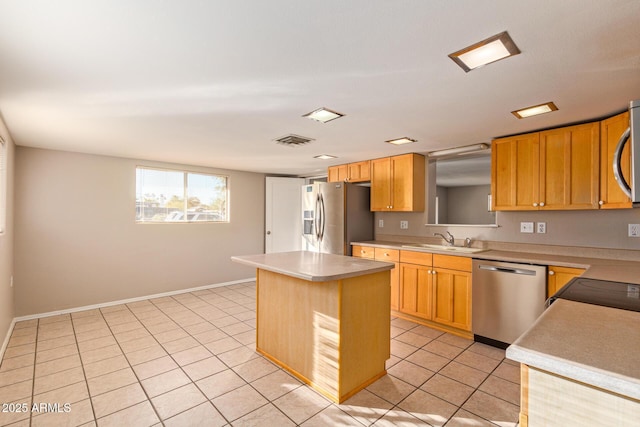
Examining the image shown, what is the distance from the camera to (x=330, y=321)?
2188mm

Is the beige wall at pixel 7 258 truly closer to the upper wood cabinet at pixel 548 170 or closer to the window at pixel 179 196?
the window at pixel 179 196

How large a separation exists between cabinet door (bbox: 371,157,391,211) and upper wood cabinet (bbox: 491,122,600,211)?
1.38m

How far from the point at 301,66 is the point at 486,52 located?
40.0 inches

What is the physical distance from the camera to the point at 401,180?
420 centimetres

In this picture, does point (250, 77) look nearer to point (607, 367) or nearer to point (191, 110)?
point (191, 110)

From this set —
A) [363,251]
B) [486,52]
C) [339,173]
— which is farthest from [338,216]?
[486,52]

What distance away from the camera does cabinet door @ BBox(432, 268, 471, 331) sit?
3217mm

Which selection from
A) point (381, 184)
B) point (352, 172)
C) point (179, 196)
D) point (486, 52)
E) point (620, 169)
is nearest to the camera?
point (620, 169)

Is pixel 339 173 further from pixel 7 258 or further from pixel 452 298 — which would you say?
pixel 7 258

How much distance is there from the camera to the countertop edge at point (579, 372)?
68 cm

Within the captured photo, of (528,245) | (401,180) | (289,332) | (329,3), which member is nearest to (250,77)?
(329,3)

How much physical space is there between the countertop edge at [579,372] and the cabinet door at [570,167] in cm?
270

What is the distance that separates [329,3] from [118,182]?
14.4ft

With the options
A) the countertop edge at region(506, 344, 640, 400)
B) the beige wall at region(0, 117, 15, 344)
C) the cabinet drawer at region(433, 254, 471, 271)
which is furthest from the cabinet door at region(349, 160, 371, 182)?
the beige wall at region(0, 117, 15, 344)
